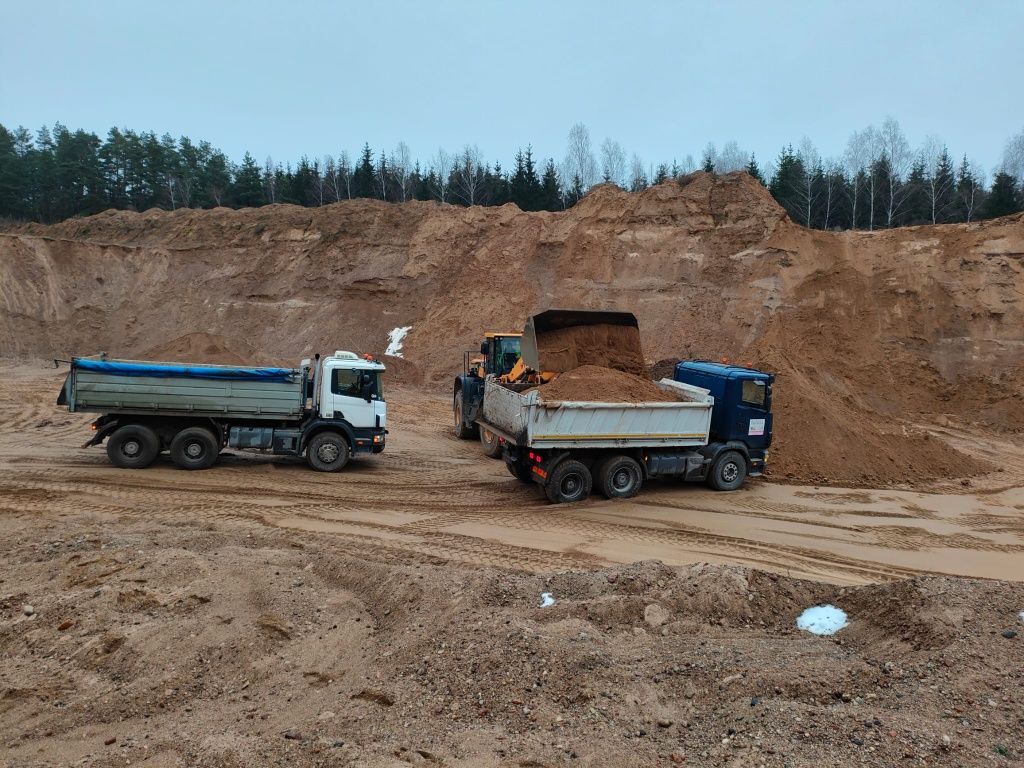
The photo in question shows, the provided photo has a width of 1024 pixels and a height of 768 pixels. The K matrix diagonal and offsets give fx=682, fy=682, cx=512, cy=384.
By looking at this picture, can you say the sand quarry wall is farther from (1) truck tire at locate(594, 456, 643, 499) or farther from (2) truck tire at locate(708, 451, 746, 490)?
(1) truck tire at locate(594, 456, 643, 499)

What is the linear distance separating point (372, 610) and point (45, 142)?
6421 centimetres

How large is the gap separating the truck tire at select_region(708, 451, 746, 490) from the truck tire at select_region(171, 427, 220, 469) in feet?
31.0

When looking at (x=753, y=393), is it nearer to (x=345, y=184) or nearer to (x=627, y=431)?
(x=627, y=431)

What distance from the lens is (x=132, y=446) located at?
12797mm

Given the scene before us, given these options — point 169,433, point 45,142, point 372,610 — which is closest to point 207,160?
point 45,142

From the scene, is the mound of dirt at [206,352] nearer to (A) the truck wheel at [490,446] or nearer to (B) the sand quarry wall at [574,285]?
(B) the sand quarry wall at [574,285]

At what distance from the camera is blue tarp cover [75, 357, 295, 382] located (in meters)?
12.4

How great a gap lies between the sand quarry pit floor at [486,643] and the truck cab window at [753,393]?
295 cm

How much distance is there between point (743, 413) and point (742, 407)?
0.38 feet

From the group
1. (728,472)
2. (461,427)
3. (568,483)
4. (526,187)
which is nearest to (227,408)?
(461,427)

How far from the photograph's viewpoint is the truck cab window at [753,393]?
12.9 metres

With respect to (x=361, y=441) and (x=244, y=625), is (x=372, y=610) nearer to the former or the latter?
(x=244, y=625)

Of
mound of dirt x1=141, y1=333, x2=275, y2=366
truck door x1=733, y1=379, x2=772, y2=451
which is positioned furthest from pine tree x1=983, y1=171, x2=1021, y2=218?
mound of dirt x1=141, y1=333, x2=275, y2=366

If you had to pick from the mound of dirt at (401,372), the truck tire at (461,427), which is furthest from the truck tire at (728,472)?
the mound of dirt at (401,372)
